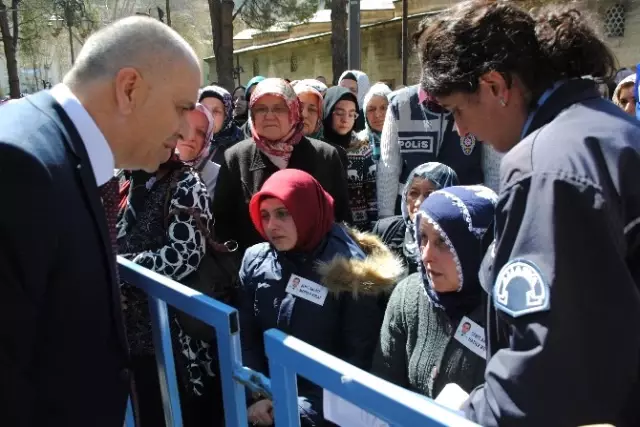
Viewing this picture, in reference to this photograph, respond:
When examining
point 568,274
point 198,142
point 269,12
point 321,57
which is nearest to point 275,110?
point 198,142

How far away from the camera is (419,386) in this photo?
185 cm

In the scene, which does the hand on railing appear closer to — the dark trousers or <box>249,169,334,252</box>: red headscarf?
the dark trousers

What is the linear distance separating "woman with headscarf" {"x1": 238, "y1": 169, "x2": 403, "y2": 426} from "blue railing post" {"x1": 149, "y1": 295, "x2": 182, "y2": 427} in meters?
0.29

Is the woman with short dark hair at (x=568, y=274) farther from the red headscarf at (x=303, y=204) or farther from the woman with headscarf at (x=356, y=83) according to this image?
the woman with headscarf at (x=356, y=83)

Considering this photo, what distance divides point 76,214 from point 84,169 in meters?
0.11

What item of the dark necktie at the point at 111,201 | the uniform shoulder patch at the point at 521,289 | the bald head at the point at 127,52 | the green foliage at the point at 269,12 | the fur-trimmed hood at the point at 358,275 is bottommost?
the fur-trimmed hood at the point at 358,275

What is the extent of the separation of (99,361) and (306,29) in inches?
1150

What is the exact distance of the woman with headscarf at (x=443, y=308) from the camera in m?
1.77

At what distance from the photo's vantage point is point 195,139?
3037 mm

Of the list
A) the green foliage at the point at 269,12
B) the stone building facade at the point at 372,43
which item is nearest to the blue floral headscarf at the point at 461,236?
the stone building facade at the point at 372,43

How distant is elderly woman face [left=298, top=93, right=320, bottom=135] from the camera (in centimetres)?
418

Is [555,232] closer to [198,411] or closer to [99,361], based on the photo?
[99,361]

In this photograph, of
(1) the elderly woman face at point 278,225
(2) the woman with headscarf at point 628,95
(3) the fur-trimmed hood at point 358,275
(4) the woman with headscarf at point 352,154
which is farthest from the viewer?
(2) the woman with headscarf at point 628,95

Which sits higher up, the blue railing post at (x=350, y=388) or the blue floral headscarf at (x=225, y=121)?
the blue floral headscarf at (x=225, y=121)
